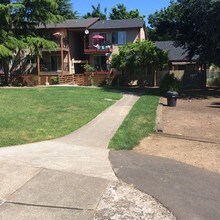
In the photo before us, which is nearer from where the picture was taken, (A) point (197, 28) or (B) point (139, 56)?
(A) point (197, 28)

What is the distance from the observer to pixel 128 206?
6.29 metres

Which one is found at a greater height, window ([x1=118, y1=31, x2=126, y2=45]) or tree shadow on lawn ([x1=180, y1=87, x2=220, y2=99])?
window ([x1=118, y1=31, x2=126, y2=45])

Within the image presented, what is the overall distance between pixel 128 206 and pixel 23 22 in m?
34.0

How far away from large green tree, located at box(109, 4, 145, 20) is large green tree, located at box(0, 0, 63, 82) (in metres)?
38.1

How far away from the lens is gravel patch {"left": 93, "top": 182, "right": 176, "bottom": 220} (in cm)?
593

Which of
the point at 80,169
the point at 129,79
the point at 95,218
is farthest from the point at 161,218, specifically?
the point at 129,79

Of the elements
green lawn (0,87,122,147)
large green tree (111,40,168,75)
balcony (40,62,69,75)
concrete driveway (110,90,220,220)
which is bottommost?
concrete driveway (110,90,220,220)

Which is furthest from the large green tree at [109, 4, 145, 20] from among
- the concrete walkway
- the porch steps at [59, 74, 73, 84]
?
the concrete walkway

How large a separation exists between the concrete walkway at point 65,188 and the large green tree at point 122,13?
6730cm

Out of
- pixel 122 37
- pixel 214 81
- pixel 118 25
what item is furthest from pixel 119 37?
pixel 214 81

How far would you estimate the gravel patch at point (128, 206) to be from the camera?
19.4ft

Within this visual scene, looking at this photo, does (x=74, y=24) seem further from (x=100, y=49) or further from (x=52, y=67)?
(x=52, y=67)

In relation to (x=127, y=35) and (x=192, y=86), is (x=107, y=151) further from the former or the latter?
(x=127, y=35)

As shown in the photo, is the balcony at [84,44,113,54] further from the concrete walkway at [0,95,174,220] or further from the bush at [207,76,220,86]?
the concrete walkway at [0,95,174,220]
